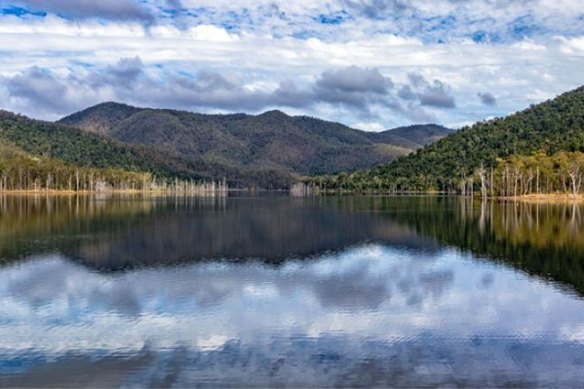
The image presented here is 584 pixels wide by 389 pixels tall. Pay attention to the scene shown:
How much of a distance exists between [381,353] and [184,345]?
649 centimetres

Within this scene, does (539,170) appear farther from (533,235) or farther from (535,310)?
(535,310)

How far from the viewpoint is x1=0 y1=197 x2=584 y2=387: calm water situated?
18219 millimetres

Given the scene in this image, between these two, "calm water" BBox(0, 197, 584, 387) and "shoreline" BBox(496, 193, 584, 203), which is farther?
"shoreline" BBox(496, 193, 584, 203)

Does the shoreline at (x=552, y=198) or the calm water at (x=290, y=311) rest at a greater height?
the shoreline at (x=552, y=198)

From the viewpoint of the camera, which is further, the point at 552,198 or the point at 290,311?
the point at 552,198

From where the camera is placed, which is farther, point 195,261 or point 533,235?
point 533,235

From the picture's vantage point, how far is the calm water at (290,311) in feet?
59.8

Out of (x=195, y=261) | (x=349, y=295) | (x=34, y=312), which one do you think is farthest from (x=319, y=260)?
(x=34, y=312)

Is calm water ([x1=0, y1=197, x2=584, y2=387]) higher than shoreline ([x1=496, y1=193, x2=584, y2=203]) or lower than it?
lower

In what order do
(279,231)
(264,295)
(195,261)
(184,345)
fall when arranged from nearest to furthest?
(184,345)
(264,295)
(195,261)
(279,231)

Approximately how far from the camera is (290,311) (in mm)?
26250

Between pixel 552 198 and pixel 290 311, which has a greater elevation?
pixel 552 198

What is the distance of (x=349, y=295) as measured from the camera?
2983cm

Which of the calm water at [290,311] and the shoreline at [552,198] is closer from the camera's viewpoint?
the calm water at [290,311]
